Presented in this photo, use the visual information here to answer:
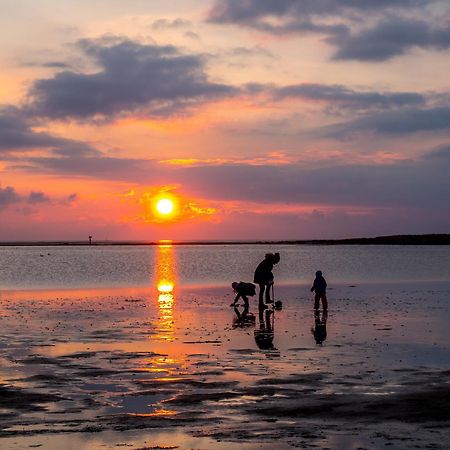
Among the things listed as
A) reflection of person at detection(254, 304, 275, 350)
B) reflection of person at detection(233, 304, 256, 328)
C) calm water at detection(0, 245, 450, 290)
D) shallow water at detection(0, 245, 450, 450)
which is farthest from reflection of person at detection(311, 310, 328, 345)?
calm water at detection(0, 245, 450, 290)

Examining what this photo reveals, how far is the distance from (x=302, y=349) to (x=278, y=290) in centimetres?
2527

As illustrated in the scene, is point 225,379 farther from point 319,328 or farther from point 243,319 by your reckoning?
point 243,319

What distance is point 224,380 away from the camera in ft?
50.5

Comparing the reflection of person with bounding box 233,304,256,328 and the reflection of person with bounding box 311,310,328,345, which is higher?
the reflection of person with bounding box 311,310,328,345

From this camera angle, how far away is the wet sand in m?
11.1

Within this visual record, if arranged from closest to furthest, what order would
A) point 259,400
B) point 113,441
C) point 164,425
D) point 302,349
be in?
1. point 113,441
2. point 164,425
3. point 259,400
4. point 302,349

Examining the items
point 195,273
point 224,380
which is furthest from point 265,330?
point 195,273

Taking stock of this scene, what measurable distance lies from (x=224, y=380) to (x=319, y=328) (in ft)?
31.5

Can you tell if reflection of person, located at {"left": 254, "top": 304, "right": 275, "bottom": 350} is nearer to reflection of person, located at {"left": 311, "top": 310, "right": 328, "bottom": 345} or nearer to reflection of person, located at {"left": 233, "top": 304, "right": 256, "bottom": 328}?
reflection of person, located at {"left": 233, "top": 304, "right": 256, "bottom": 328}

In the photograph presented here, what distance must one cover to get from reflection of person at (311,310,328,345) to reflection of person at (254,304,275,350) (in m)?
1.27

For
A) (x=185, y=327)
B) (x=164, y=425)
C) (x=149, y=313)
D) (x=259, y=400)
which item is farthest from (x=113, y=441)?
(x=149, y=313)

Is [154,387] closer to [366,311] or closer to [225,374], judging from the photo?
[225,374]

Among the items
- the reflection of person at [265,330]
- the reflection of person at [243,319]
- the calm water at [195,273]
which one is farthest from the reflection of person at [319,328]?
the calm water at [195,273]

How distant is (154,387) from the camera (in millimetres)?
14781
